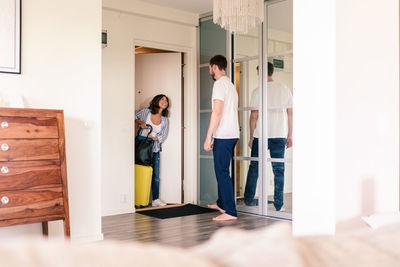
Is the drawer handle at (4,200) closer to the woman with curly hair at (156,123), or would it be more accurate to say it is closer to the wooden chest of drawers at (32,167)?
the wooden chest of drawers at (32,167)

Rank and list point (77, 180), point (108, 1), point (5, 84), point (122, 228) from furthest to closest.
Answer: point (108, 1) < point (122, 228) < point (77, 180) < point (5, 84)

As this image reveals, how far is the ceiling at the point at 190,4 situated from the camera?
208 inches

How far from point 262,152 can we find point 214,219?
0.94 meters

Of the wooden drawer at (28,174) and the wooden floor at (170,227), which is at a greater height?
the wooden drawer at (28,174)

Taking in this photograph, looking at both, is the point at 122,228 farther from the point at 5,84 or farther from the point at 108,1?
the point at 108,1

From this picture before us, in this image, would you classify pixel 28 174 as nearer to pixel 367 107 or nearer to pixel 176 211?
pixel 367 107

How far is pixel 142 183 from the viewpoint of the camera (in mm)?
5555

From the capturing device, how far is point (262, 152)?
16.3 feet

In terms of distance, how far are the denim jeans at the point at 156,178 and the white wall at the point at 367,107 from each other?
422 centimetres

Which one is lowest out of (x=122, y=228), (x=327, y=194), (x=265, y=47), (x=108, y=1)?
(x=122, y=228)

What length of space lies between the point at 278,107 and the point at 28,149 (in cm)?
278

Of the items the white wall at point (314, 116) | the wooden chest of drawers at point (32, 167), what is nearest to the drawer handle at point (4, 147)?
the wooden chest of drawers at point (32, 167)

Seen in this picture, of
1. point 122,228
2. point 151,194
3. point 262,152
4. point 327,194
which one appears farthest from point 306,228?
point 151,194

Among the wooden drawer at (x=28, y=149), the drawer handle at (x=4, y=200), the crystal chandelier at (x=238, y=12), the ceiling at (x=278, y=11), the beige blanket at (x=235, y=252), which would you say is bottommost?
the drawer handle at (x=4, y=200)
